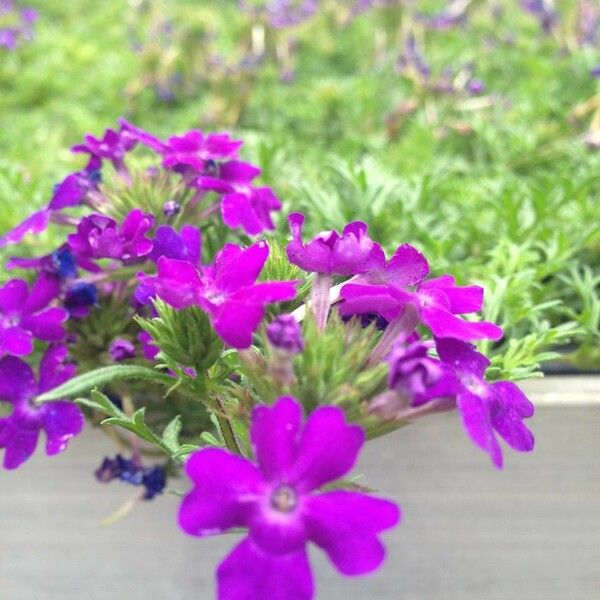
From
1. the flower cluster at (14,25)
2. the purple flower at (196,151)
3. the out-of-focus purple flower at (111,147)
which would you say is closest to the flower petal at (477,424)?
the purple flower at (196,151)

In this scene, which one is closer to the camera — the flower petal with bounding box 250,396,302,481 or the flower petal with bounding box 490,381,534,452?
the flower petal with bounding box 250,396,302,481

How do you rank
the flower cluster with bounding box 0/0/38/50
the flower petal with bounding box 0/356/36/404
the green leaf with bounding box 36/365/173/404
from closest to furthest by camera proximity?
the green leaf with bounding box 36/365/173/404, the flower petal with bounding box 0/356/36/404, the flower cluster with bounding box 0/0/38/50

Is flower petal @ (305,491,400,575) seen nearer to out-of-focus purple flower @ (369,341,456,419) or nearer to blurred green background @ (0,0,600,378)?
out-of-focus purple flower @ (369,341,456,419)

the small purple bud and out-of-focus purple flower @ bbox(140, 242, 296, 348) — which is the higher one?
the small purple bud

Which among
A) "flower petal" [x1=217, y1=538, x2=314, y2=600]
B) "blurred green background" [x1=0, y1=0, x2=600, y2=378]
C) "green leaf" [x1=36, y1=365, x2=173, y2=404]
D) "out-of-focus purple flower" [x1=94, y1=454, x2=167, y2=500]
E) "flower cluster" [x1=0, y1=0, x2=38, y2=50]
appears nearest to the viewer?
"flower petal" [x1=217, y1=538, x2=314, y2=600]

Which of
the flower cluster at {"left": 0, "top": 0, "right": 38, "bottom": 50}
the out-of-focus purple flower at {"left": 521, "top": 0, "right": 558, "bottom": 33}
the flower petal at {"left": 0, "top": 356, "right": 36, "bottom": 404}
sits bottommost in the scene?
the flower petal at {"left": 0, "top": 356, "right": 36, "bottom": 404}

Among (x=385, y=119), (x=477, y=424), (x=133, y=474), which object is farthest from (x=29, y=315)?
(x=385, y=119)

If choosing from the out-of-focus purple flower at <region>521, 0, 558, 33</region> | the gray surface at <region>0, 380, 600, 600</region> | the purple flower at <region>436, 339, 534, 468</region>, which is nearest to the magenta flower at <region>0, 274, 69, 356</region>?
the gray surface at <region>0, 380, 600, 600</region>

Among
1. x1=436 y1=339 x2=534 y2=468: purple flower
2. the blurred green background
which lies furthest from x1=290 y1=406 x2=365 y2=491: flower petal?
the blurred green background

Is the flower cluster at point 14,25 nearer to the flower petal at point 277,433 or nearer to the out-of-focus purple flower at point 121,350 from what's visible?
the out-of-focus purple flower at point 121,350

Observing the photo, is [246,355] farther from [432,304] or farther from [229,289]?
[432,304]
